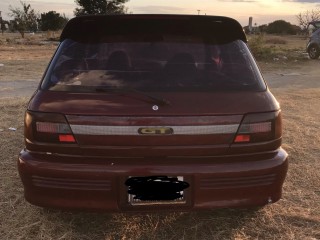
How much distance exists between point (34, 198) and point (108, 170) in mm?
592

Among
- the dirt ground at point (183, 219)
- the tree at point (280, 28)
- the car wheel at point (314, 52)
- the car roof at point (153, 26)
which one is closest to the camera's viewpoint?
the car roof at point (153, 26)

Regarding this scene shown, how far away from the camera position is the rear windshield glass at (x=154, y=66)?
Answer: 8.70ft

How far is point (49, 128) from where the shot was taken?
2570 mm

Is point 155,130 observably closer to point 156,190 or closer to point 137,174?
point 137,174

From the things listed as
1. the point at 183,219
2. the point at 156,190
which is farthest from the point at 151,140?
the point at 183,219

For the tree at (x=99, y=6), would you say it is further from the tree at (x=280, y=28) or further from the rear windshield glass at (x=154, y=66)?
the rear windshield glass at (x=154, y=66)

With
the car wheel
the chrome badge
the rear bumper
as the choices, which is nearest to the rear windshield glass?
the chrome badge

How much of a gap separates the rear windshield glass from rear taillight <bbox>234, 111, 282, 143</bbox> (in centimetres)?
21

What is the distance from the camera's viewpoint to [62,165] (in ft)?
8.39

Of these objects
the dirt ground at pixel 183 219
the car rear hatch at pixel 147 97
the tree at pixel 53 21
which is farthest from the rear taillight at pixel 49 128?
the tree at pixel 53 21

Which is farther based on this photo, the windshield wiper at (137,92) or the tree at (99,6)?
the tree at (99,6)

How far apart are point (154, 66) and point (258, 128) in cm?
83

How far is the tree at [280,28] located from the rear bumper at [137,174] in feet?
200

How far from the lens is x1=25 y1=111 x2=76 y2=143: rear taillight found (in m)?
2.54
